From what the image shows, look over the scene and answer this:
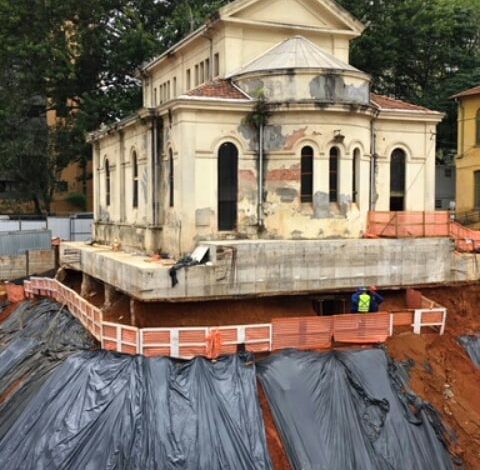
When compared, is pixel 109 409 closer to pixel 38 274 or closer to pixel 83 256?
pixel 83 256

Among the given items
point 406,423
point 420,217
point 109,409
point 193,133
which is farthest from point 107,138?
point 406,423

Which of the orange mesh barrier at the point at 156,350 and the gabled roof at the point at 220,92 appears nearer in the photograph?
the orange mesh barrier at the point at 156,350

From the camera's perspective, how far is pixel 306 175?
19938mm

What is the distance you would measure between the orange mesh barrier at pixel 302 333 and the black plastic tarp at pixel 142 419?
1378 millimetres

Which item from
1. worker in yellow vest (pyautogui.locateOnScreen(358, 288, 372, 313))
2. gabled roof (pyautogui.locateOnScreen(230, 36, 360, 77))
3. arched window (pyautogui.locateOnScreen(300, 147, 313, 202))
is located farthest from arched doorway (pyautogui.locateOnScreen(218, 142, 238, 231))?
worker in yellow vest (pyautogui.locateOnScreen(358, 288, 372, 313))

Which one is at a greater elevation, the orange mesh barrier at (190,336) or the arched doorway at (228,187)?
the arched doorway at (228,187)

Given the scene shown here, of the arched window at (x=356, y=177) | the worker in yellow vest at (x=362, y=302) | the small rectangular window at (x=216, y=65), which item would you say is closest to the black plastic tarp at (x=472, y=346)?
the worker in yellow vest at (x=362, y=302)

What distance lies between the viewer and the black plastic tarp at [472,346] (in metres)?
17.0

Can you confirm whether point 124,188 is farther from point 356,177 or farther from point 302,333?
point 302,333

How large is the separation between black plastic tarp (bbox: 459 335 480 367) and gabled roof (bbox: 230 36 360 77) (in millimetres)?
9052

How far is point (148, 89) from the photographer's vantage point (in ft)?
105

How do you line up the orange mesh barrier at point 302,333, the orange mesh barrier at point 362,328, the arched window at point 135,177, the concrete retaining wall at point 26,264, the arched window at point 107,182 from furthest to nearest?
the concrete retaining wall at point 26,264 < the arched window at point 107,182 < the arched window at point 135,177 < the orange mesh barrier at point 362,328 < the orange mesh barrier at point 302,333

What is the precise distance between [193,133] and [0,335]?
9282 millimetres

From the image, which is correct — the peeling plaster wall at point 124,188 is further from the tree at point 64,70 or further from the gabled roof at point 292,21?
the tree at point 64,70
